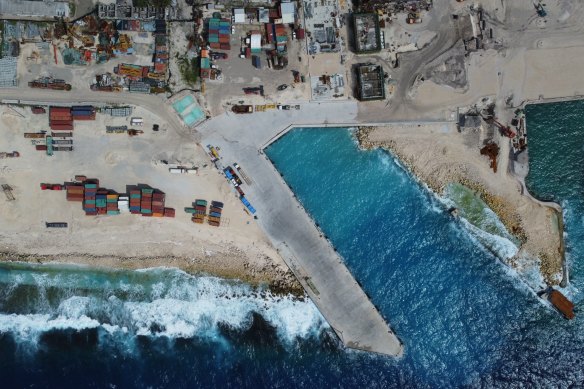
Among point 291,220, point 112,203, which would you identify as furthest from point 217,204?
point 112,203

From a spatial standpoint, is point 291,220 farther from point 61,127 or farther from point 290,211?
point 61,127

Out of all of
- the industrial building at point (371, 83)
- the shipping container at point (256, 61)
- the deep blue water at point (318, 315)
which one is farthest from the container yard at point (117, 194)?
the industrial building at point (371, 83)

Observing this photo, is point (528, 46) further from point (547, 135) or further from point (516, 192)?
point (516, 192)

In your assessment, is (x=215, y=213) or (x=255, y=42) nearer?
(x=255, y=42)

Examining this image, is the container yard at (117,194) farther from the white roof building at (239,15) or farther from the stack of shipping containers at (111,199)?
the white roof building at (239,15)

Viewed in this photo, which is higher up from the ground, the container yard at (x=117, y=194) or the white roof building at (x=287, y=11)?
the white roof building at (x=287, y=11)

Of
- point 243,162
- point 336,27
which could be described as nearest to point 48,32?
point 243,162

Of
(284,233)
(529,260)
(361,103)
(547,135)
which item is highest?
(361,103)
